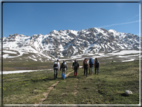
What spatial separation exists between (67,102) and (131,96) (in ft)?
18.3

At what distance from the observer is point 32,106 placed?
7715 millimetres

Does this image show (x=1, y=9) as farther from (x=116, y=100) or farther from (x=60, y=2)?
(x=116, y=100)

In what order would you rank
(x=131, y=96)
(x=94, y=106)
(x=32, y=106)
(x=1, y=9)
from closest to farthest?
(x=1, y=9) → (x=94, y=106) → (x=32, y=106) → (x=131, y=96)

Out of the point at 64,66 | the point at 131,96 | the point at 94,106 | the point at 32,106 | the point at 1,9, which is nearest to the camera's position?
the point at 1,9

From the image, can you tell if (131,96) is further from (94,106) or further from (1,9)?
(1,9)

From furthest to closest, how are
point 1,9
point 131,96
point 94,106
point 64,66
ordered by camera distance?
point 64,66 < point 131,96 < point 94,106 < point 1,9

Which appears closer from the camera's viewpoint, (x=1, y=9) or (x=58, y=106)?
(x=1, y=9)

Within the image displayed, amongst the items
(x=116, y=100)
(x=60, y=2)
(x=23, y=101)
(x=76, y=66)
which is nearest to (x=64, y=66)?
(x=76, y=66)

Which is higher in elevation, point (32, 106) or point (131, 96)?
point (131, 96)

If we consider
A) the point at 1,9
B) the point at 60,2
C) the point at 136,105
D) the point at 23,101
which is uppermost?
the point at 60,2

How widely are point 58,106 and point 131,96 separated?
6303 mm

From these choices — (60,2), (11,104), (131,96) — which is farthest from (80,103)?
(60,2)

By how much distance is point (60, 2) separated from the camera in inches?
283

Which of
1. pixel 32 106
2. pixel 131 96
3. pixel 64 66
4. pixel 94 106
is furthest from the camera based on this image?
pixel 64 66
